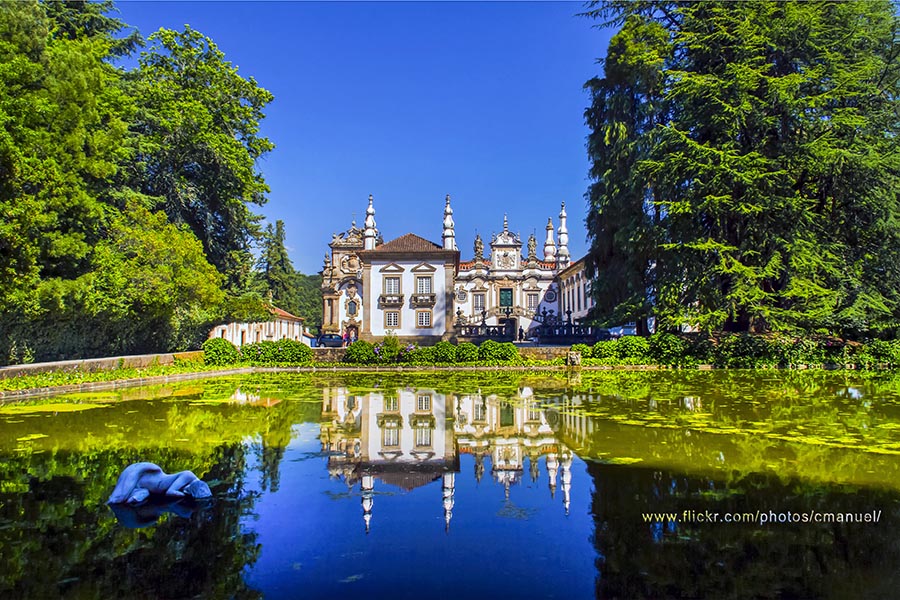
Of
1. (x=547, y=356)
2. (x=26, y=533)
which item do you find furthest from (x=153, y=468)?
(x=547, y=356)

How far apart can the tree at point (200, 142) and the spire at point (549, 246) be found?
30.1m

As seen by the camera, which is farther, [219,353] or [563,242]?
[563,242]

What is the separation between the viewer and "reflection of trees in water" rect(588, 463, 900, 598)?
3146mm

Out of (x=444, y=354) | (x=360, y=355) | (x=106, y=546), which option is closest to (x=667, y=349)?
(x=444, y=354)

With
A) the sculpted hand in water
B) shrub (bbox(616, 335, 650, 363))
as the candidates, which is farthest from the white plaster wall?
the sculpted hand in water

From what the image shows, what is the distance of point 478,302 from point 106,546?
149 ft

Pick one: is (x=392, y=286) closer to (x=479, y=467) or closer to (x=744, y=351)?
(x=744, y=351)

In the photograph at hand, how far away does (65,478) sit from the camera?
5496mm

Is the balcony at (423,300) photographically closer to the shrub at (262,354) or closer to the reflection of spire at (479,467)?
the shrub at (262,354)

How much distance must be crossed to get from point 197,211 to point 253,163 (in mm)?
3737

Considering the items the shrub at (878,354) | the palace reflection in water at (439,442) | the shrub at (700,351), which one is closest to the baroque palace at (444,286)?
the shrub at (700,351)

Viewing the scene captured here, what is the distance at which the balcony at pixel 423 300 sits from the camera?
34.5 meters

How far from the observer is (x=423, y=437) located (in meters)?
7.39

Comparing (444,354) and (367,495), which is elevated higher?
(444,354)
